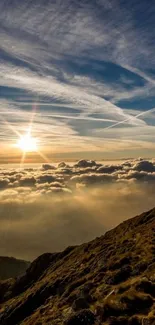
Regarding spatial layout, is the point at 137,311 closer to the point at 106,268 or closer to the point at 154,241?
the point at 106,268

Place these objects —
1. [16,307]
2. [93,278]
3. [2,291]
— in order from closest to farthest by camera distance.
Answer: [93,278] < [16,307] < [2,291]

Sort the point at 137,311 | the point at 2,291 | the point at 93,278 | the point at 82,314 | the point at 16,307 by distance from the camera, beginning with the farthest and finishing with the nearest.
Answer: the point at 2,291 < the point at 16,307 < the point at 93,278 < the point at 82,314 < the point at 137,311

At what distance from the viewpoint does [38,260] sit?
167m

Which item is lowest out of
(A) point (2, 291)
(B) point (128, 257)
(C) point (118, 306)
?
(A) point (2, 291)

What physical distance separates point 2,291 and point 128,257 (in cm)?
11809

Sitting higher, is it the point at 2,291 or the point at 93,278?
the point at 93,278

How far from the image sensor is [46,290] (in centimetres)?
9125

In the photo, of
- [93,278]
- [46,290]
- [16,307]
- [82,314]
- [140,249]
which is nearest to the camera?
[82,314]

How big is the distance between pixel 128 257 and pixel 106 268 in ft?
20.9

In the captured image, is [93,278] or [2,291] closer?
[93,278]

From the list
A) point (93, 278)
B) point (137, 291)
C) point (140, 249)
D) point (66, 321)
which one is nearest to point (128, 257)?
point (140, 249)

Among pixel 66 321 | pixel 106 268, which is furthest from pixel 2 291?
pixel 66 321

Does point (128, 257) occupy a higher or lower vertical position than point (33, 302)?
higher

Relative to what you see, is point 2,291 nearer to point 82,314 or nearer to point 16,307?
point 16,307
